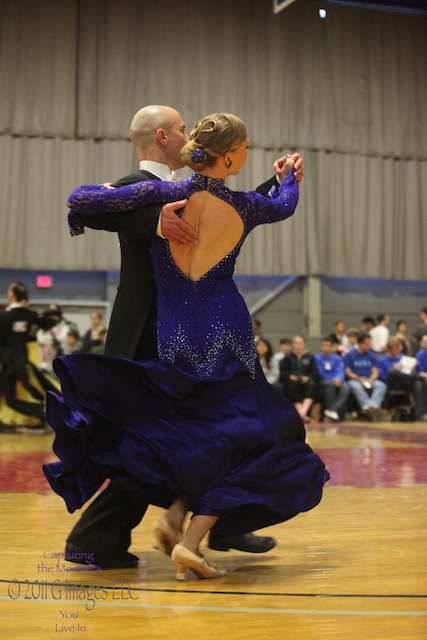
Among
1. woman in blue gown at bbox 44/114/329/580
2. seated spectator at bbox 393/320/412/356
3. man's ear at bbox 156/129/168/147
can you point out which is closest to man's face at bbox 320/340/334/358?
seated spectator at bbox 393/320/412/356

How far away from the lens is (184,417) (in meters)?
2.68

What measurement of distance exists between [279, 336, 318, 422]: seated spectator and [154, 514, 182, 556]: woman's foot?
26.0 ft

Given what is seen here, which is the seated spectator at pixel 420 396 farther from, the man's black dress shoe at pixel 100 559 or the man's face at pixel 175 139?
the man's black dress shoe at pixel 100 559

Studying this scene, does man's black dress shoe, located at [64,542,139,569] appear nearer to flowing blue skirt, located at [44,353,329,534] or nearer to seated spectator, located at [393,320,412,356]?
flowing blue skirt, located at [44,353,329,534]

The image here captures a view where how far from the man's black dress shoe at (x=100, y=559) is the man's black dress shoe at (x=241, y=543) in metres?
0.28

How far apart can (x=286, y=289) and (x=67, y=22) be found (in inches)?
208

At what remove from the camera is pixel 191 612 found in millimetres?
2186

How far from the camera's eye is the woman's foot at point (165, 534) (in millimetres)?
A: 2600

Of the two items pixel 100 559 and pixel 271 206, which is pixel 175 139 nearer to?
pixel 271 206

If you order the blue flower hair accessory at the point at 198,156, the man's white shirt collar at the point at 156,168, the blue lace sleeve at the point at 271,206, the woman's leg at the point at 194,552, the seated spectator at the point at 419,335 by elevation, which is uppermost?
the man's white shirt collar at the point at 156,168

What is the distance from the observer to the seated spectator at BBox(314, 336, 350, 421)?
10758mm

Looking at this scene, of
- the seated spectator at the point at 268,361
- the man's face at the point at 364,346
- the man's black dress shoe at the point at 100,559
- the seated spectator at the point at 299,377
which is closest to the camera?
the man's black dress shoe at the point at 100,559

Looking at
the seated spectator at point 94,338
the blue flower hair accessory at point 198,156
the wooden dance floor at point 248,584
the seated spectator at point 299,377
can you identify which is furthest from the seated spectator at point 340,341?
the blue flower hair accessory at point 198,156

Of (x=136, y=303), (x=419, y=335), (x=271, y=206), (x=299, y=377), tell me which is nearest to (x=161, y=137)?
(x=271, y=206)
